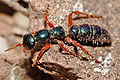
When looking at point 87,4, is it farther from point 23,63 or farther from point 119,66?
point 23,63

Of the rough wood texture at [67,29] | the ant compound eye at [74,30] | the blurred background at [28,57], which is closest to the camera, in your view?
the rough wood texture at [67,29]

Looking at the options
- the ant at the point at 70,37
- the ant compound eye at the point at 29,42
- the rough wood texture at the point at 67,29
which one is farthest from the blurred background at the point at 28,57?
the ant compound eye at the point at 29,42

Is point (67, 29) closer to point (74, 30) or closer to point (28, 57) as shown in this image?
point (74, 30)

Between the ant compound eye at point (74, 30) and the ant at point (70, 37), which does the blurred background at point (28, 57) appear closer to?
the ant at point (70, 37)

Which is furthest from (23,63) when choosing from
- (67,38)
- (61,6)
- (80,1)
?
(80,1)

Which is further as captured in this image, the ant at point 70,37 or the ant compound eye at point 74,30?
the ant compound eye at point 74,30

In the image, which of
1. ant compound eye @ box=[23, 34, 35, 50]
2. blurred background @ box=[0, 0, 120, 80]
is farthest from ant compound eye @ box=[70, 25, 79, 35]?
ant compound eye @ box=[23, 34, 35, 50]

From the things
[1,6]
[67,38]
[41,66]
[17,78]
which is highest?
[1,6]

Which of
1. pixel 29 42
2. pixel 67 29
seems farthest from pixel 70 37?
pixel 29 42
